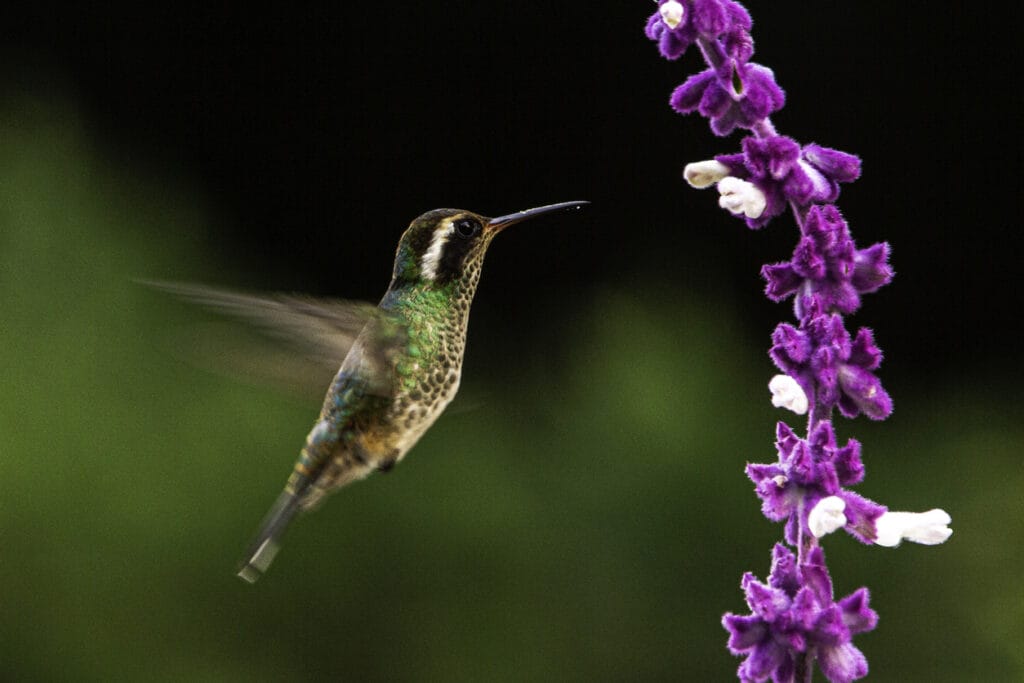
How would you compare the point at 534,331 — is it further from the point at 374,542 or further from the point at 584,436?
the point at 374,542

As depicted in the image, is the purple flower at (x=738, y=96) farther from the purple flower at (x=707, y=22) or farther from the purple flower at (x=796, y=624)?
the purple flower at (x=796, y=624)

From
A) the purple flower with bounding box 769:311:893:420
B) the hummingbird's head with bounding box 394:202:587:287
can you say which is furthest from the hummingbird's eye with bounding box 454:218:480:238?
the purple flower with bounding box 769:311:893:420

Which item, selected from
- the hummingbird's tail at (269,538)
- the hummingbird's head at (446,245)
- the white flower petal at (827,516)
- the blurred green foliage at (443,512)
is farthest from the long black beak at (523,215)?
the blurred green foliage at (443,512)

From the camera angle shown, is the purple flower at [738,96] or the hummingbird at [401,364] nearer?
the purple flower at [738,96]

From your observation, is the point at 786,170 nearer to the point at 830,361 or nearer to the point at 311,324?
the point at 830,361

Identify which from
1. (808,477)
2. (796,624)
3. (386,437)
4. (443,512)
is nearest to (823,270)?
(808,477)
